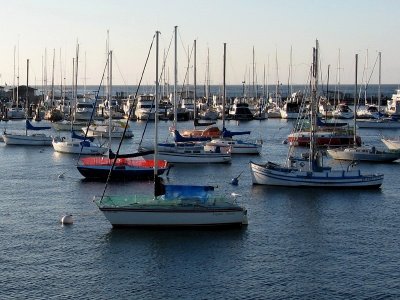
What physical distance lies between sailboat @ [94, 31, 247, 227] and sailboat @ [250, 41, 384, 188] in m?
14.4

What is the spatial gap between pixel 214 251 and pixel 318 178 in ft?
63.1

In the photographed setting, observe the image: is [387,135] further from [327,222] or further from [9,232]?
[9,232]

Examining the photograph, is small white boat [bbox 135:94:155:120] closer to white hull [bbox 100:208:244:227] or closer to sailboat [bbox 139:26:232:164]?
sailboat [bbox 139:26:232:164]

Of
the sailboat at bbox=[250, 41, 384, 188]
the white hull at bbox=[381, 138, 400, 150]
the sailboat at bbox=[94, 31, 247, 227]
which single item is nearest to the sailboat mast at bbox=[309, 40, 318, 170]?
the sailboat at bbox=[250, 41, 384, 188]

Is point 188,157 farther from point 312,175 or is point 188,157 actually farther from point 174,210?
point 174,210

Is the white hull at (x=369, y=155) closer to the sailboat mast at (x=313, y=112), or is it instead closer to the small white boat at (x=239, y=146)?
the small white boat at (x=239, y=146)

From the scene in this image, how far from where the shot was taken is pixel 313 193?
179 ft

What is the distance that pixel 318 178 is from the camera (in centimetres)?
5581

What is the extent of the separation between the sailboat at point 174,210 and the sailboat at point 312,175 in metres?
14.4

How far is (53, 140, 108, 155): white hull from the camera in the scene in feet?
253

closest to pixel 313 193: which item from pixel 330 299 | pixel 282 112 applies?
pixel 330 299

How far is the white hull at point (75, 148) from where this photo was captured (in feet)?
253

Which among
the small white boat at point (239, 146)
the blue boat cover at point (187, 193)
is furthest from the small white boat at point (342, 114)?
the blue boat cover at point (187, 193)

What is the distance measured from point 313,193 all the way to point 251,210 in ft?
25.8
